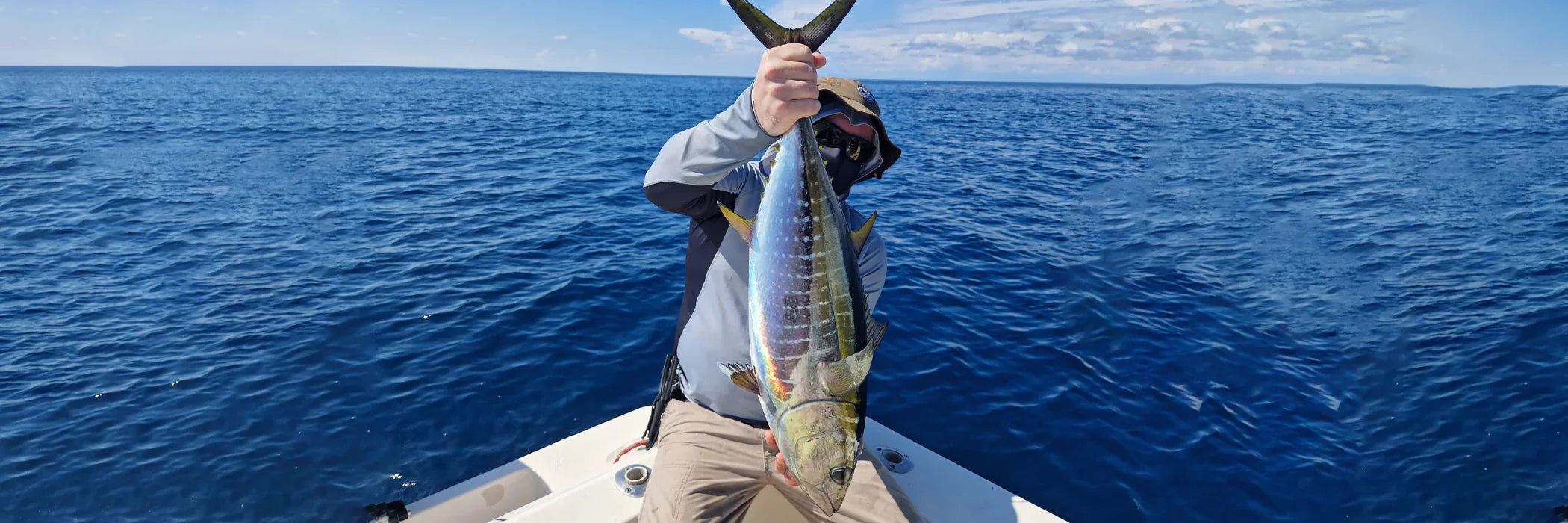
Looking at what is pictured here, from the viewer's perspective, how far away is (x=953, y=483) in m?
3.95

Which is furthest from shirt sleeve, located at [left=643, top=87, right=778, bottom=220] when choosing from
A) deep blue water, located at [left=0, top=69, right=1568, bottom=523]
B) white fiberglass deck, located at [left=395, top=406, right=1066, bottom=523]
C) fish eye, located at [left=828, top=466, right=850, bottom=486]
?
deep blue water, located at [left=0, top=69, right=1568, bottom=523]

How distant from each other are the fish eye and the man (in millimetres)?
754

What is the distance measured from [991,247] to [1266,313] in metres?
4.59

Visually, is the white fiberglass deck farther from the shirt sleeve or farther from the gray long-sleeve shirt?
the shirt sleeve

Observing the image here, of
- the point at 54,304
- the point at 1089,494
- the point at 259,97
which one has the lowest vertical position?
the point at 1089,494

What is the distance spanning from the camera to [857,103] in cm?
302

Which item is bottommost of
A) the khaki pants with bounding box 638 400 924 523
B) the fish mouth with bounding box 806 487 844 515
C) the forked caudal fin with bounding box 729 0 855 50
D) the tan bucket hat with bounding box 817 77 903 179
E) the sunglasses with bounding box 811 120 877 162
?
the khaki pants with bounding box 638 400 924 523

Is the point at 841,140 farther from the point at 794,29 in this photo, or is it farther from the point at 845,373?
the point at 845,373

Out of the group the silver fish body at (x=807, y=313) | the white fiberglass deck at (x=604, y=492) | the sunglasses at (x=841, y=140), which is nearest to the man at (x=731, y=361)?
the sunglasses at (x=841, y=140)

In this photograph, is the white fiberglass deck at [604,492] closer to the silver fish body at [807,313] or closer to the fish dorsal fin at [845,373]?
the silver fish body at [807,313]

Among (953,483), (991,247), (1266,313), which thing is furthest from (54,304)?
(1266,313)

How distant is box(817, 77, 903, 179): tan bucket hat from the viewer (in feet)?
9.95

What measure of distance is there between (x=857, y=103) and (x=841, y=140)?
10.5 inches

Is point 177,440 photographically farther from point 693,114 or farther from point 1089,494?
point 693,114
